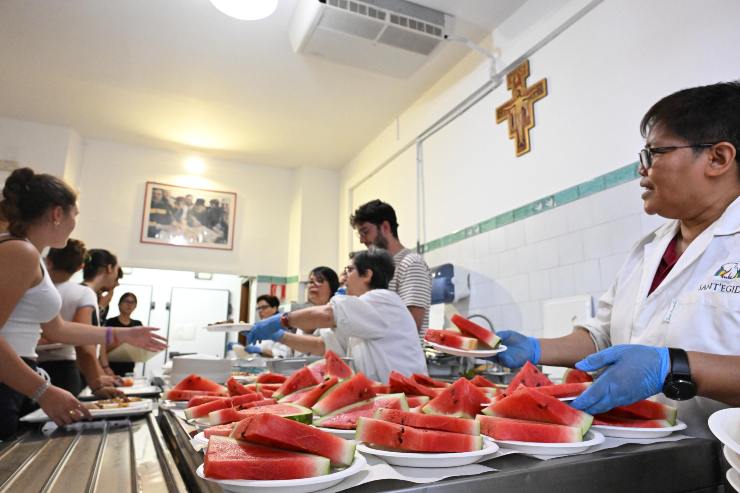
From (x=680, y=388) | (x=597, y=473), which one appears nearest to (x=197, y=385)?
(x=597, y=473)

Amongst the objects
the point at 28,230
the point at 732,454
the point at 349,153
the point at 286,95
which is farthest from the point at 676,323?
the point at 349,153

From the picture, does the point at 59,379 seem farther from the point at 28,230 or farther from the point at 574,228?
the point at 574,228

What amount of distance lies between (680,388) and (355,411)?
0.76 meters

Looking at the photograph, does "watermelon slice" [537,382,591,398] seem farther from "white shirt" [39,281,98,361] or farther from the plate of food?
"white shirt" [39,281,98,361]

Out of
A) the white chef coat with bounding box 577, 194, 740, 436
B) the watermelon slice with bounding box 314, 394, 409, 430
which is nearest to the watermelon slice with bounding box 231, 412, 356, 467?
the watermelon slice with bounding box 314, 394, 409, 430

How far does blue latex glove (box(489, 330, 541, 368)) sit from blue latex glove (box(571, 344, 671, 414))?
536 millimetres

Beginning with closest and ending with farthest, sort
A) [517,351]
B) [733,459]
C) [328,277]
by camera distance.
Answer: [733,459]
[517,351]
[328,277]

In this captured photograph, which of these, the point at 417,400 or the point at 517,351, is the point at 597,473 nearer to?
the point at 417,400

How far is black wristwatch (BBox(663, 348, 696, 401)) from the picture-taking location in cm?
112

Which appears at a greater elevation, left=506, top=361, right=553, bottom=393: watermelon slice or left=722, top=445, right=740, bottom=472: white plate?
left=506, top=361, right=553, bottom=393: watermelon slice

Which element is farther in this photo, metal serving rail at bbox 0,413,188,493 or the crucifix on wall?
the crucifix on wall

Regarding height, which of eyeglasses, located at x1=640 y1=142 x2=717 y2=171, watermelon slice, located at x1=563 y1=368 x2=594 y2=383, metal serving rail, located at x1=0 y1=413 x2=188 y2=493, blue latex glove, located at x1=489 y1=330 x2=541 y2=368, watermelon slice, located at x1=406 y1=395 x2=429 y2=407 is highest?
eyeglasses, located at x1=640 y1=142 x2=717 y2=171

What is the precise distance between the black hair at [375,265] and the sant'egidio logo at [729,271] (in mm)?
1582

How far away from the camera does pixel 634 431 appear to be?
99cm
